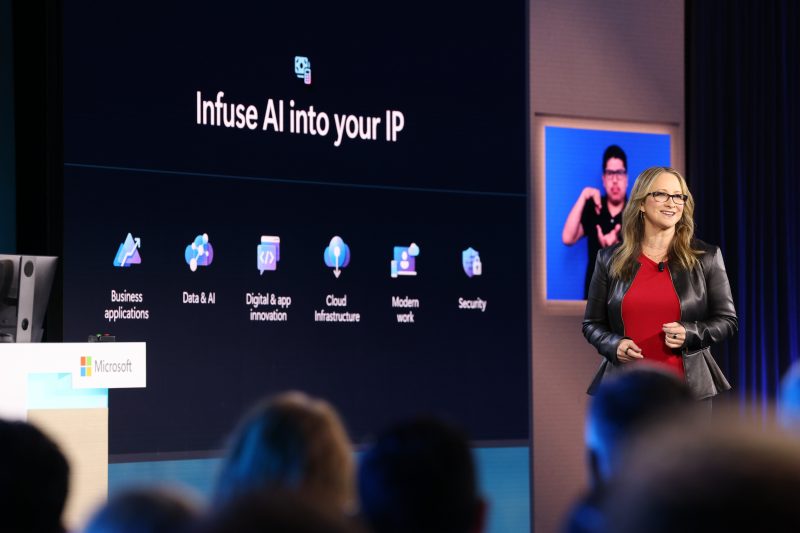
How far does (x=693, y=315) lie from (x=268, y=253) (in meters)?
2.25

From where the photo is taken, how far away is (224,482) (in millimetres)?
1478

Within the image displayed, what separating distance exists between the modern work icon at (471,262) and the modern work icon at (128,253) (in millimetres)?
1794

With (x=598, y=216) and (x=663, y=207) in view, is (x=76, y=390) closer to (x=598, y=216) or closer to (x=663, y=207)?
(x=663, y=207)

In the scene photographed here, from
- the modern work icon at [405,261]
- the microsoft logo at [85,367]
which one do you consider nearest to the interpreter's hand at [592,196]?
the modern work icon at [405,261]

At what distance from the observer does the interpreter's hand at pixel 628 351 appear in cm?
407

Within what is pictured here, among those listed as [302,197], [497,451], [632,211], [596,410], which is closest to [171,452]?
[302,197]

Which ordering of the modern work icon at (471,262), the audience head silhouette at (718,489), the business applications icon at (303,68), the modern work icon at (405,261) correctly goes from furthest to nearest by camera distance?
the modern work icon at (471,262)
the modern work icon at (405,261)
the business applications icon at (303,68)
the audience head silhouette at (718,489)

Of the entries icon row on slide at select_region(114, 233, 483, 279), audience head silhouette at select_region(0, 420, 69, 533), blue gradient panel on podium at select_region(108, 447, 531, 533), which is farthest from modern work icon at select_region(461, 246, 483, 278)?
audience head silhouette at select_region(0, 420, 69, 533)

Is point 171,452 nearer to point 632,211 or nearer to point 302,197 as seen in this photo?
point 302,197

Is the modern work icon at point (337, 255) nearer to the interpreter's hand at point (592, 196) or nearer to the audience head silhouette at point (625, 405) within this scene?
the interpreter's hand at point (592, 196)

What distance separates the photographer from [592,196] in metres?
6.51

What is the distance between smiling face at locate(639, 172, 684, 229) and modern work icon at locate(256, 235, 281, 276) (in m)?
2.04

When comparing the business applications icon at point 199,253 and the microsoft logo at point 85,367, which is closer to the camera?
the microsoft logo at point 85,367

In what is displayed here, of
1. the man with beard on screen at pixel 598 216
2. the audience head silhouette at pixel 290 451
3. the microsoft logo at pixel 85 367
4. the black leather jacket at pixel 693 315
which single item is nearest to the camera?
the audience head silhouette at pixel 290 451
